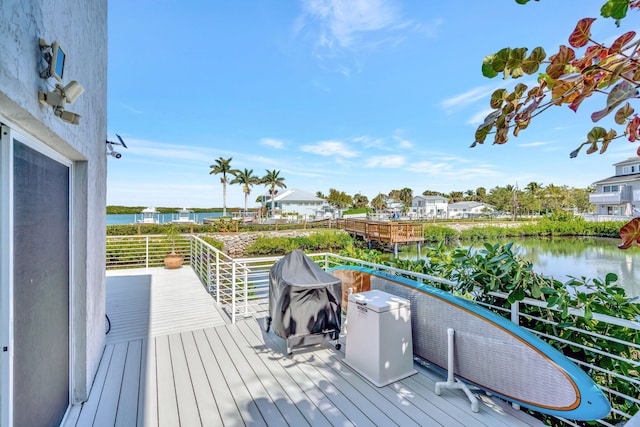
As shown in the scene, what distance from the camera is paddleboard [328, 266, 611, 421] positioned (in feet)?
5.78

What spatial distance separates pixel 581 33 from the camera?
0.72 meters

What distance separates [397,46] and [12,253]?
9.19 meters

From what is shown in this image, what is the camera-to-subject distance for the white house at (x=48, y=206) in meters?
1.19

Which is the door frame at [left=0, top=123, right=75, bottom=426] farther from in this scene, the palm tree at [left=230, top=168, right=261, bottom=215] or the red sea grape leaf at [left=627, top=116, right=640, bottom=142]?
the palm tree at [left=230, top=168, right=261, bottom=215]

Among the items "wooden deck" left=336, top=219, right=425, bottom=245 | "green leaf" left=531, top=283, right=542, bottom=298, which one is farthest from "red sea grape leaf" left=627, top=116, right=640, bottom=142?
"wooden deck" left=336, top=219, right=425, bottom=245

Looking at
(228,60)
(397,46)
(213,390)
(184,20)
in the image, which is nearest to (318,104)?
(228,60)

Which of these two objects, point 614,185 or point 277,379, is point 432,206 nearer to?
point 614,185

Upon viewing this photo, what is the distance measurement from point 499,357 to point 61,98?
2989 millimetres

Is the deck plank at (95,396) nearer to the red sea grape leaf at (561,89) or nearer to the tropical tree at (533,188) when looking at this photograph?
the red sea grape leaf at (561,89)

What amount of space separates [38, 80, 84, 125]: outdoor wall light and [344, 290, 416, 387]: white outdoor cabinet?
7.54 ft

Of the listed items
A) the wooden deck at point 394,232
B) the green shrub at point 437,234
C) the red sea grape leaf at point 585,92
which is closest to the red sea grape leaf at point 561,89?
the red sea grape leaf at point 585,92

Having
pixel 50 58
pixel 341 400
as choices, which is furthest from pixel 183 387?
pixel 50 58

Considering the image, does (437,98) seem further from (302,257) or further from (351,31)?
(302,257)

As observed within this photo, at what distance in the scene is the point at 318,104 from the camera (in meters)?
17.0
